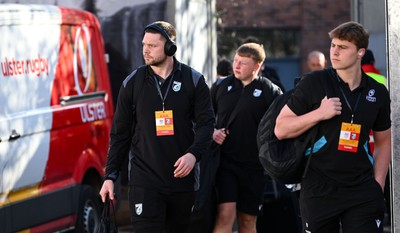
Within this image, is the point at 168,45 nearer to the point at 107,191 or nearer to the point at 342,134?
the point at 107,191

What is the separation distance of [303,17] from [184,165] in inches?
759

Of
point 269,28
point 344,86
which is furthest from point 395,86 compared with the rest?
point 269,28

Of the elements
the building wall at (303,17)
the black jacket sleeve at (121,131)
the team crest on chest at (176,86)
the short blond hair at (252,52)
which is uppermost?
the building wall at (303,17)

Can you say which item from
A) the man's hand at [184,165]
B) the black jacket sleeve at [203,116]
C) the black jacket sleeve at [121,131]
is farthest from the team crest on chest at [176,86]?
the man's hand at [184,165]

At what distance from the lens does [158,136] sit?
751 centimetres

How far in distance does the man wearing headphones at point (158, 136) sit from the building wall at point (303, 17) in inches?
706

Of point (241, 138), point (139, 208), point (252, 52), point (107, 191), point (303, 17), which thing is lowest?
point (139, 208)

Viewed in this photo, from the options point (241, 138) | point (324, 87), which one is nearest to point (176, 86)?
point (324, 87)

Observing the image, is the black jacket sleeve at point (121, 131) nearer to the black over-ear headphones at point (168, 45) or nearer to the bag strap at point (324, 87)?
the black over-ear headphones at point (168, 45)

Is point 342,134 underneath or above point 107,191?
above

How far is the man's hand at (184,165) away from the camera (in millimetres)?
7332

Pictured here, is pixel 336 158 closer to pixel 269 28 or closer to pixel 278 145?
pixel 278 145

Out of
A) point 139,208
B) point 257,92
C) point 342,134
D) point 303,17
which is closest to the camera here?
point 342,134

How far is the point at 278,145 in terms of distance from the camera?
6.70m
